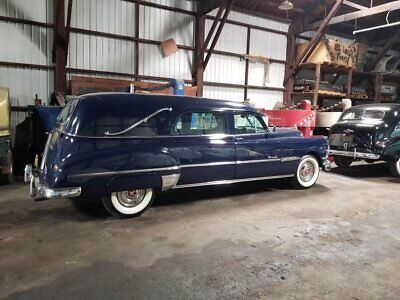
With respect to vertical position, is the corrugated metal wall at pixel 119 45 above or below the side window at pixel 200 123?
above

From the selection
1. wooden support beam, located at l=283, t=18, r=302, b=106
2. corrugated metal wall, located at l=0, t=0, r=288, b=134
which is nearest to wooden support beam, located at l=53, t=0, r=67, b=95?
corrugated metal wall, located at l=0, t=0, r=288, b=134

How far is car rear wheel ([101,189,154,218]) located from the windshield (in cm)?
564

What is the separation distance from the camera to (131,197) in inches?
161

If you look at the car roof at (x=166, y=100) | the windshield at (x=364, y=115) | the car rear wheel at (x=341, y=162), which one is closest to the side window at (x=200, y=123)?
the car roof at (x=166, y=100)

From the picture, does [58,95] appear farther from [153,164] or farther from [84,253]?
[84,253]

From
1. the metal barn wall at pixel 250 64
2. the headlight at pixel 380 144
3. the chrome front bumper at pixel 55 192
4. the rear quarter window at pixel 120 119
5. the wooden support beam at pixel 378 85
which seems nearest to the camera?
the chrome front bumper at pixel 55 192

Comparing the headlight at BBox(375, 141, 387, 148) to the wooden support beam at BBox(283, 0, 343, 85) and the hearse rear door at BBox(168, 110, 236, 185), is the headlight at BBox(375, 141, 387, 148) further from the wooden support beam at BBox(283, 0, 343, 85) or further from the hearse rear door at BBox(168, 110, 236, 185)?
the wooden support beam at BBox(283, 0, 343, 85)

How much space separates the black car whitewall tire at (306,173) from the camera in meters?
5.64

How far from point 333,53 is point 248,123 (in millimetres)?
7908

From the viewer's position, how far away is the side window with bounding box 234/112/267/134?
4.86m

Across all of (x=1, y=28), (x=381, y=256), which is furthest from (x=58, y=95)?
(x=381, y=256)

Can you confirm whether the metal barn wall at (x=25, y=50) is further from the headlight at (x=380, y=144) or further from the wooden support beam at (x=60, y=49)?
the headlight at (x=380, y=144)

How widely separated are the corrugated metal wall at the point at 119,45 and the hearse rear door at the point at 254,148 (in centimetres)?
495

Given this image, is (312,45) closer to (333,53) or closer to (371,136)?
(333,53)
